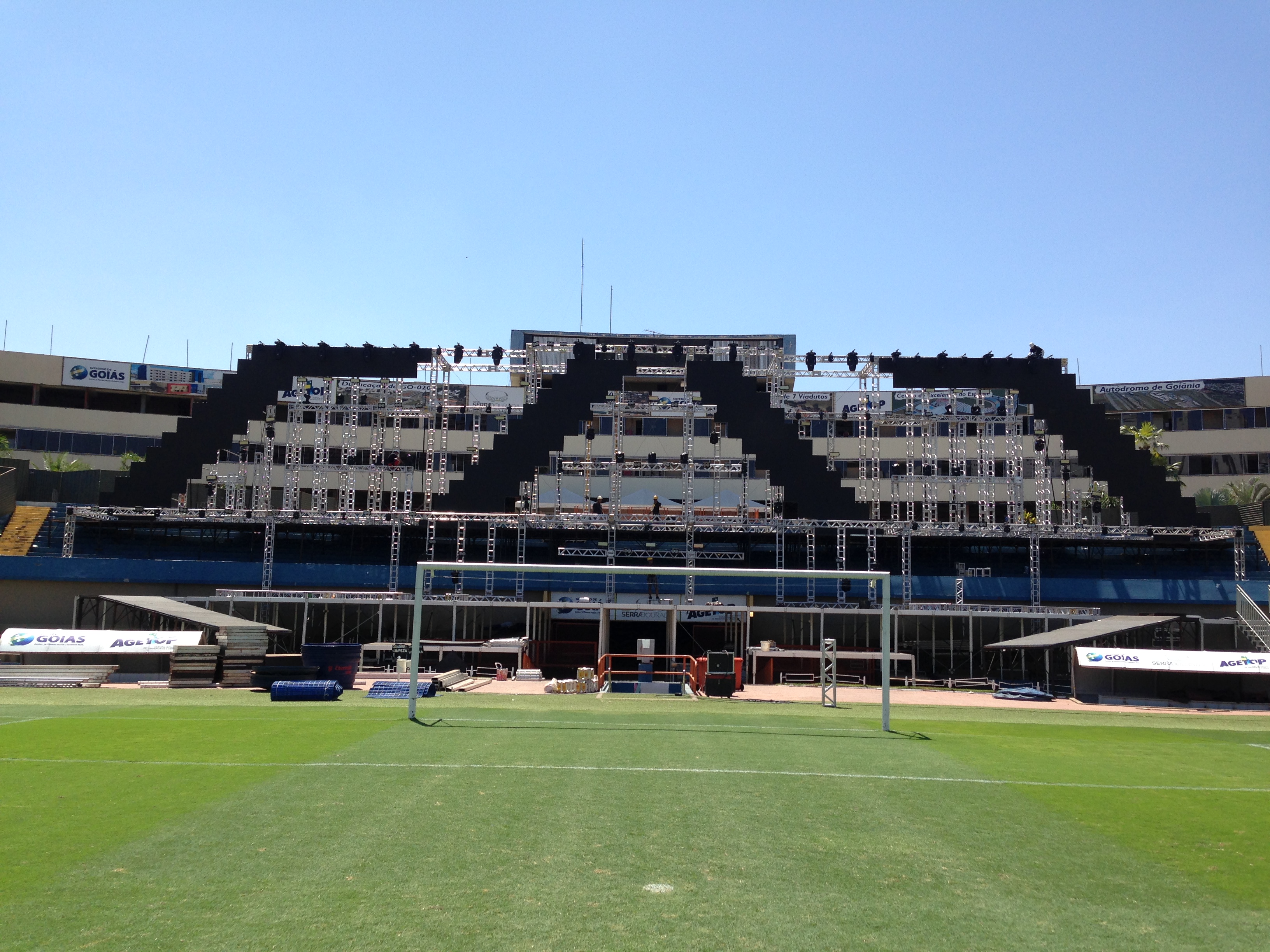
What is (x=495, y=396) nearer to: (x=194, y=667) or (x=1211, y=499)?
(x=194, y=667)

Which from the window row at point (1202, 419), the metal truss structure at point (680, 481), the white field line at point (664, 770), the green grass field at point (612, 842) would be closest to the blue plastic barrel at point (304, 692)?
the green grass field at point (612, 842)

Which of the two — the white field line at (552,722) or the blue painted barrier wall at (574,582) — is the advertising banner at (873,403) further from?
the white field line at (552,722)

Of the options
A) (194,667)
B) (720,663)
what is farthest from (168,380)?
(720,663)

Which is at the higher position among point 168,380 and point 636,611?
point 168,380

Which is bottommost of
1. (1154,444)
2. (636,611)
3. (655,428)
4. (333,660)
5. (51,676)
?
(51,676)

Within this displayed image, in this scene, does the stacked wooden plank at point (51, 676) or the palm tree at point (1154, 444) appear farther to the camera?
the palm tree at point (1154, 444)

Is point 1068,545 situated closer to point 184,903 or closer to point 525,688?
point 525,688

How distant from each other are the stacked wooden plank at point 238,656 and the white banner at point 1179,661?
97.0 feet

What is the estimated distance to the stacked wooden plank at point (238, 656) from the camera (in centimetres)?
3419

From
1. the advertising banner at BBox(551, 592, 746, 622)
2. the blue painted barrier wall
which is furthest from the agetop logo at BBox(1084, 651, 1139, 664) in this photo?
the advertising banner at BBox(551, 592, 746, 622)

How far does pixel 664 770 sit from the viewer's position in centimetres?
1614

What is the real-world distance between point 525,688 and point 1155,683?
23405 millimetres

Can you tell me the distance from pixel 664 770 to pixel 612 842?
16.4ft

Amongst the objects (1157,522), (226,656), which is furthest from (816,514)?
(226,656)
